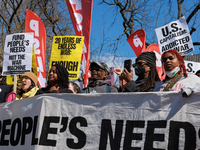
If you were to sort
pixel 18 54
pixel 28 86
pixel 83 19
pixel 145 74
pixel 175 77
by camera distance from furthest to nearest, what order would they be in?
pixel 83 19 → pixel 18 54 → pixel 28 86 → pixel 145 74 → pixel 175 77

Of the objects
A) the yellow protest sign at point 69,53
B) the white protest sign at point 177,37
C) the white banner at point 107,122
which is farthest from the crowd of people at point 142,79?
the white protest sign at point 177,37

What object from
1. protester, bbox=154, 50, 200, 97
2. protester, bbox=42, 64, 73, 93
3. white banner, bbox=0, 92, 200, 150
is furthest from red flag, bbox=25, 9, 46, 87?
protester, bbox=154, 50, 200, 97

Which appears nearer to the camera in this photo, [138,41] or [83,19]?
[83,19]

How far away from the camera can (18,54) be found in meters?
6.14

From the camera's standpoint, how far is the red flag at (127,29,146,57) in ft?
26.7

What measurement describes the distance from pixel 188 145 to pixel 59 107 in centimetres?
137

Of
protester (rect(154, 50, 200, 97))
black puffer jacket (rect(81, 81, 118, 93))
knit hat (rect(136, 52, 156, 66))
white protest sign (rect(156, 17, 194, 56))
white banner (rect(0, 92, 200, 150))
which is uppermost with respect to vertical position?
white protest sign (rect(156, 17, 194, 56))

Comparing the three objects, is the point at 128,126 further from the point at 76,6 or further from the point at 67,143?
the point at 76,6

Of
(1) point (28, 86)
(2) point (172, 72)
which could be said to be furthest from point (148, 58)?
(1) point (28, 86)

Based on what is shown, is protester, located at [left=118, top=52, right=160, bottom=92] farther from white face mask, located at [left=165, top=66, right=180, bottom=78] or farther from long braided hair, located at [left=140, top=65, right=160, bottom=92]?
white face mask, located at [left=165, top=66, right=180, bottom=78]

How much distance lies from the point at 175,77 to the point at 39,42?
16.0ft

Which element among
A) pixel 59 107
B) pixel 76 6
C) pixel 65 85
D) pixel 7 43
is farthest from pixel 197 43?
pixel 59 107

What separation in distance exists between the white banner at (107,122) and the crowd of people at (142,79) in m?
0.25

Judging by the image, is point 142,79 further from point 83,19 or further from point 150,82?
point 83,19
